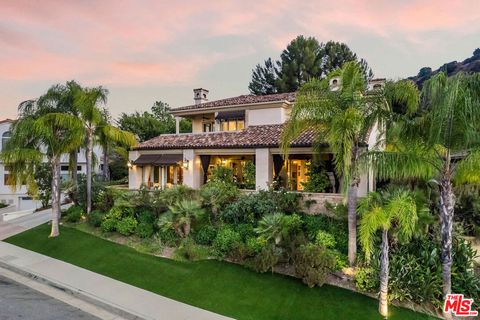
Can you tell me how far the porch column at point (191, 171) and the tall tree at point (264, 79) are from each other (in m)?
25.9

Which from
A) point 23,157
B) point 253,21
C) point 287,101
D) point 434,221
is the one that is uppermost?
point 253,21

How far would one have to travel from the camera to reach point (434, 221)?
10258 mm

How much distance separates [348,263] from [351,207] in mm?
2108

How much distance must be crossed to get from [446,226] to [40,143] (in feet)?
68.8

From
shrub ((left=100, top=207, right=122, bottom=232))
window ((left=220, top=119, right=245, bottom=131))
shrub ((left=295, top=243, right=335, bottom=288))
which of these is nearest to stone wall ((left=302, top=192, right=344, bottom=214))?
shrub ((left=295, top=243, right=335, bottom=288))

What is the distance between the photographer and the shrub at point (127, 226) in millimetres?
15898

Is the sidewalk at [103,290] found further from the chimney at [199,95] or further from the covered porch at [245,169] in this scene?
the chimney at [199,95]

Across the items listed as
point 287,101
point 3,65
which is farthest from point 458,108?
point 3,65

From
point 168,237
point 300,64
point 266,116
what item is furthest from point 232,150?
point 300,64

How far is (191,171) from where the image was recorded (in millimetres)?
20750

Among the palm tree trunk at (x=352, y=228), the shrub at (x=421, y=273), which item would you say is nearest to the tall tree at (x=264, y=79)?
the palm tree trunk at (x=352, y=228)

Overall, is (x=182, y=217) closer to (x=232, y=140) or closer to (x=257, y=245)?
(x=257, y=245)

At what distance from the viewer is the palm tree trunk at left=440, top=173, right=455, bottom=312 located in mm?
8664

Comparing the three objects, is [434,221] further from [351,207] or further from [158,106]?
[158,106]
